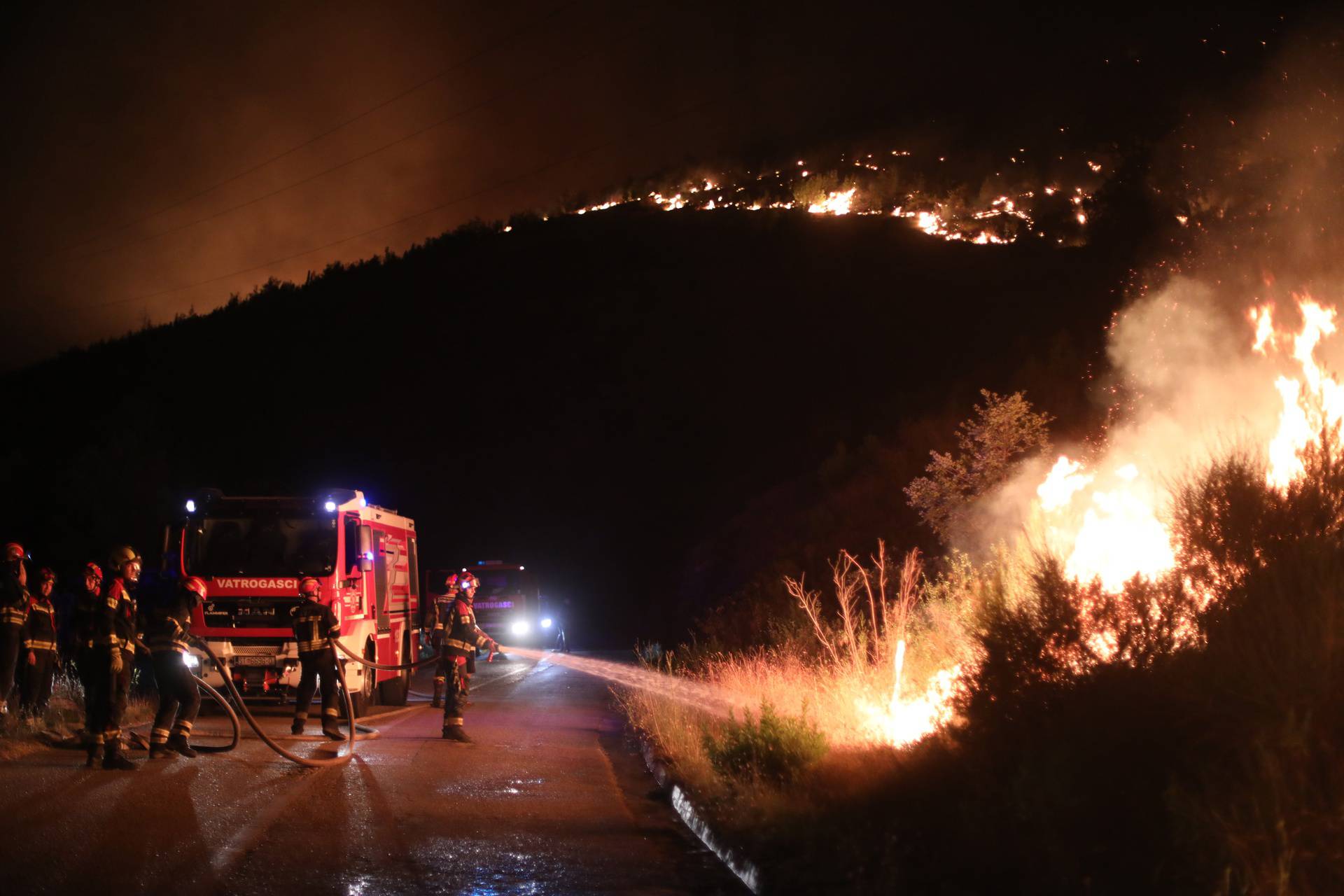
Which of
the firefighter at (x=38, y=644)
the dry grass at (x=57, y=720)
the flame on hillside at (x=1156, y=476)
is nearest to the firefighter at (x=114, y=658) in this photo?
the dry grass at (x=57, y=720)

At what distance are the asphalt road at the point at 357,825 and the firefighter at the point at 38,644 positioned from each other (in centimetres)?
273

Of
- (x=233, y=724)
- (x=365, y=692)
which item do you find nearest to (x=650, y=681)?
(x=365, y=692)

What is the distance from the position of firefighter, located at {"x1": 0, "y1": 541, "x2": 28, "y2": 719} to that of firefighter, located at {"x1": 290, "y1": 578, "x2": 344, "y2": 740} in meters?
2.84

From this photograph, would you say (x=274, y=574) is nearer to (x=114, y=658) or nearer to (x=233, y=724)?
(x=233, y=724)

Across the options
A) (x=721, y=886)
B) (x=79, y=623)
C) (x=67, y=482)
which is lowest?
(x=721, y=886)

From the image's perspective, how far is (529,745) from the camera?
12.7 metres

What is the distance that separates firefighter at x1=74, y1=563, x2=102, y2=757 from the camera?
408 inches

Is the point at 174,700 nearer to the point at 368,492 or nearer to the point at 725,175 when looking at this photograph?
→ the point at 368,492

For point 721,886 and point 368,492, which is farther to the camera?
point 368,492

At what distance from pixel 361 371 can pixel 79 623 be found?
52.9 meters

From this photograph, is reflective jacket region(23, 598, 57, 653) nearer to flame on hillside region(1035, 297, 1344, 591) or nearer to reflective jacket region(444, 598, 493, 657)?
reflective jacket region(444, 598, 493, 657)

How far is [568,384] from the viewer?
200 ft

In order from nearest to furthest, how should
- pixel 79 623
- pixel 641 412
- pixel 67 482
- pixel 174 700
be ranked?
pixel 174 700, pixel 79 623, pixel 67 482, pixel 641 412

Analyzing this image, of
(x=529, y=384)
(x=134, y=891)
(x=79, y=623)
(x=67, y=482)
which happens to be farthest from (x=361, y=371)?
(x=134, y=891)
